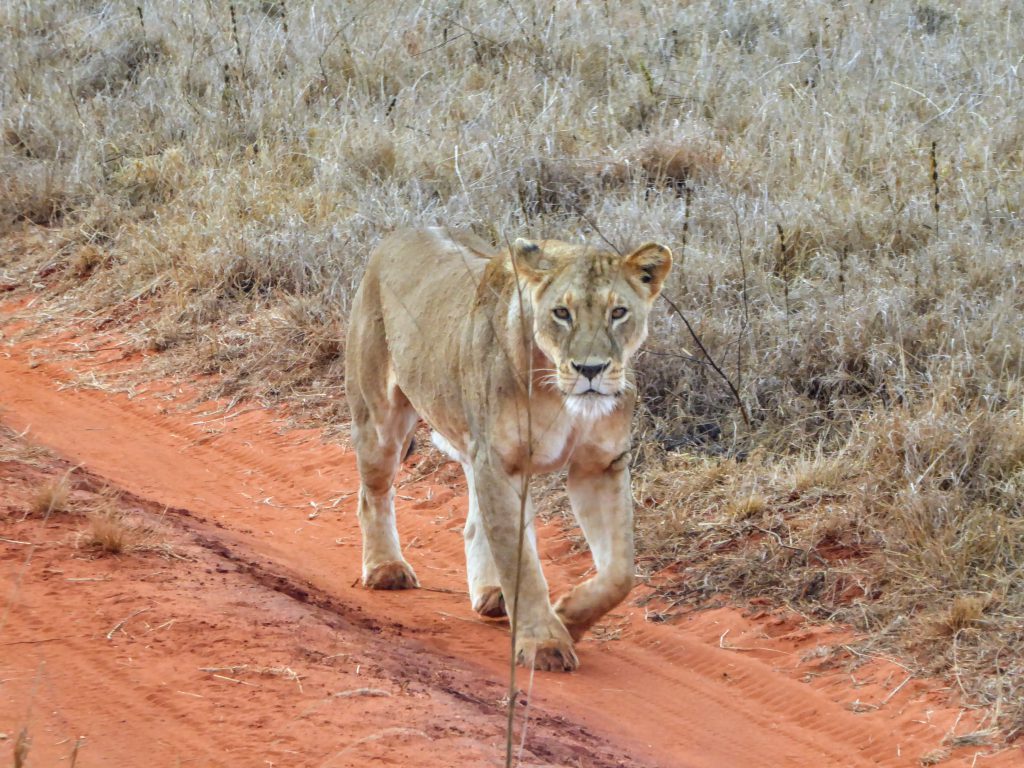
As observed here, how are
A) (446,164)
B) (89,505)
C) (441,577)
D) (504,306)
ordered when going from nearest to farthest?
1. (504,306)
2. (89,505)
3. (441,577)
4. (446,164)

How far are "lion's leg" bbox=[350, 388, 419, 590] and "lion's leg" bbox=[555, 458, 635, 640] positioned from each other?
1.14 meters

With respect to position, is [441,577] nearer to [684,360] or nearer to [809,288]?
[684,360]

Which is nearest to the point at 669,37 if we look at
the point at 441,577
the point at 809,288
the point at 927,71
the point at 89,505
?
the point at 927,71

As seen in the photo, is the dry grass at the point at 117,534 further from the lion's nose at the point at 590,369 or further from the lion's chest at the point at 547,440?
the lion's nose at the point at 590,369

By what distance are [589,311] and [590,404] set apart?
1.00ft

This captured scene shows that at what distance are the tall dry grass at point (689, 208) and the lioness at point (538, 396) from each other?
110cm

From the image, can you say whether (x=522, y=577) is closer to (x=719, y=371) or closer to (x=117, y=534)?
(x=117, y=534)

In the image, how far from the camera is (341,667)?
4.56 m

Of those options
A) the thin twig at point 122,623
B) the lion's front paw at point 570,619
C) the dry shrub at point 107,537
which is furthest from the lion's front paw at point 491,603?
the thin twig at point 122,623

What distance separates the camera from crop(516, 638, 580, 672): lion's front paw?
16.4 feet

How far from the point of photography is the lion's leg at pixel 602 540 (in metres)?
5.12

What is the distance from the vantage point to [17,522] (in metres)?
5.52

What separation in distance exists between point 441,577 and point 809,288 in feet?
8.12

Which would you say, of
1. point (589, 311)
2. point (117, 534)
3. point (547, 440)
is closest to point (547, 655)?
point (547, 440)
